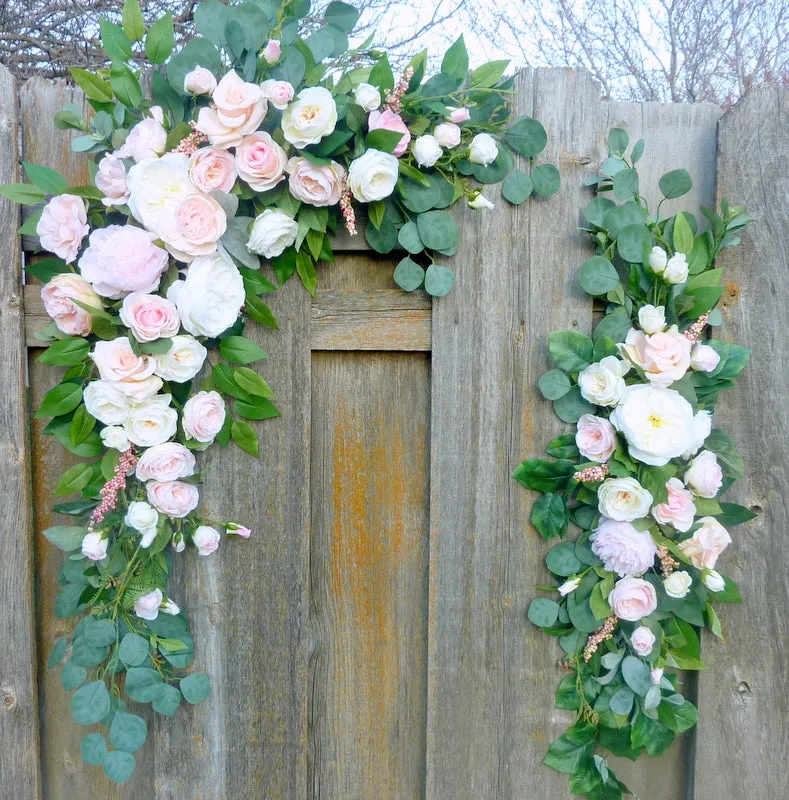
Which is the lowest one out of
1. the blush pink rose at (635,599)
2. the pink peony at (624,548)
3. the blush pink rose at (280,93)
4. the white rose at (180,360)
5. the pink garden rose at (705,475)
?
the blush pink rose at (635,599)

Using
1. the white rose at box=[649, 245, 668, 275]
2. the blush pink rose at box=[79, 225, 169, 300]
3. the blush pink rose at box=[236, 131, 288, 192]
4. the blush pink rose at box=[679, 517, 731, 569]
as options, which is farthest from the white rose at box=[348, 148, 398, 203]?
the blush pink rose at box=[679, 517, 731, 569]

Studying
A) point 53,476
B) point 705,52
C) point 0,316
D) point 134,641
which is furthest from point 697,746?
point 705,52

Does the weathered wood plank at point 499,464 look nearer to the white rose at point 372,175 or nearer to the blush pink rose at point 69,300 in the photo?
the white rose at point 372,175

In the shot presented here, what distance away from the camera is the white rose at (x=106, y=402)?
105 centimetres

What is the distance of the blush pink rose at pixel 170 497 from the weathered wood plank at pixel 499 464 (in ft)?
1.47

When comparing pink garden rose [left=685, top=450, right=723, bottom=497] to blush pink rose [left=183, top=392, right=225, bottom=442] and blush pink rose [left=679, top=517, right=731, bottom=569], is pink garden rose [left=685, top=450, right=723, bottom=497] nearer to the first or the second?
blush pink rose [left=679, top=517, right=731, bottom=569]

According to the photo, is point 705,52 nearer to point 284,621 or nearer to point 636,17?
point 636,17

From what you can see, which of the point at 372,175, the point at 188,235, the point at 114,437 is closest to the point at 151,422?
the point at 114,437

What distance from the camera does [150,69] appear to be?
1089mm

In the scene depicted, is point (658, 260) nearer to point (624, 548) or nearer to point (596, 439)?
point (596, 439)

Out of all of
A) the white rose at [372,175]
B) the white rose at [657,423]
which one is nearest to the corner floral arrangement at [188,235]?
the white rose at [372,175]

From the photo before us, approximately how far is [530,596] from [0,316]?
112cm

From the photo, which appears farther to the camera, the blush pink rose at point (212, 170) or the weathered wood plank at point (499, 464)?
the weathered wood plank at point (499, 464)

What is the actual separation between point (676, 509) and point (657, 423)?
0.16 meters
